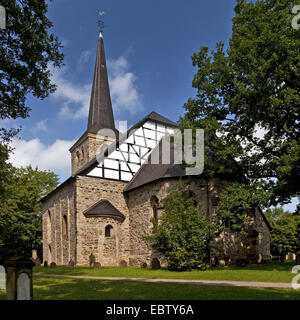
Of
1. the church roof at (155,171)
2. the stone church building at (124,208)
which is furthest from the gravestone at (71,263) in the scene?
the church roof at (155,171)

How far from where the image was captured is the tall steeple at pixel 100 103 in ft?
111

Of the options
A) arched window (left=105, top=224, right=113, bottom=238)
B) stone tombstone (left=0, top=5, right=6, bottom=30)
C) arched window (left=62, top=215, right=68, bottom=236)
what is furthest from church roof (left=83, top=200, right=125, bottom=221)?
stone tombstone (left=0, top=5, right=6, bottom=30)

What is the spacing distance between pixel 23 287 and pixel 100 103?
101 feet

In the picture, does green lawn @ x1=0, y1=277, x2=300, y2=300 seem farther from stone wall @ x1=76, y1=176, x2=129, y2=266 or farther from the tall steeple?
the tall steeple

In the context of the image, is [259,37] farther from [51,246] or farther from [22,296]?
[51,246]

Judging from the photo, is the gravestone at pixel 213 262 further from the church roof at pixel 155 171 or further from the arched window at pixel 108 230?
the arched window at pixel 108 230

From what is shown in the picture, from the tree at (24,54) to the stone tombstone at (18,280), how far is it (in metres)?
7.52

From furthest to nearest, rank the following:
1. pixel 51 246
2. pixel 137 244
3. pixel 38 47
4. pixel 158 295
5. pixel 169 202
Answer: pixel 51 246
pixel 137 244
pixel 169 202
pixel 38 47
pixel 158 295

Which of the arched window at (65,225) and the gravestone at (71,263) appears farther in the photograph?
the arched window at (65,225)

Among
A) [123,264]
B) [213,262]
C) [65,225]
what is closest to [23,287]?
[213,262]

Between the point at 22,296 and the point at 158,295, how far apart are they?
377 cm

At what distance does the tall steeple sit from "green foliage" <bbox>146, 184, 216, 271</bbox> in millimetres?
18418

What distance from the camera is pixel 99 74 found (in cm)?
3569
